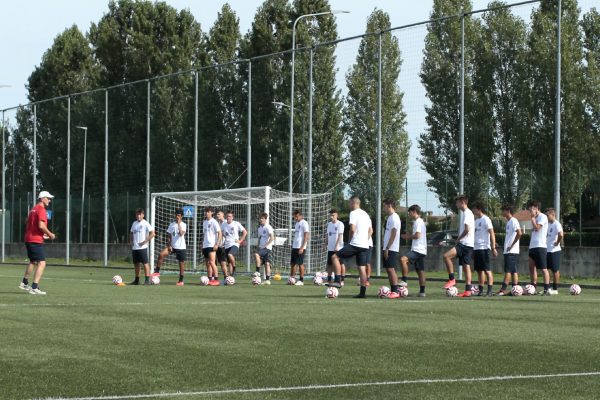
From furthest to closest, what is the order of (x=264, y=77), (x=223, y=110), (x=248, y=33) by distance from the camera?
(x=248, y=33) < (x=223, y=110) < (x=264, y=77)

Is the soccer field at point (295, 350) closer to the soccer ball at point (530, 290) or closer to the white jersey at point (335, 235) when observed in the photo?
the soccer ball at point (530, 290)

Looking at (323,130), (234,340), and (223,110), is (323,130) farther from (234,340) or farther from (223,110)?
(234,340)

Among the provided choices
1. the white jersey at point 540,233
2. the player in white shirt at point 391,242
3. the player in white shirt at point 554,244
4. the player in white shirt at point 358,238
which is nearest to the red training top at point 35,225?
the player in white shirt at point 358,238

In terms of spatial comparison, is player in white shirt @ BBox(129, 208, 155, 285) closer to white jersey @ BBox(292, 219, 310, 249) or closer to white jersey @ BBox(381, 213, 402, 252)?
white jersey @ BBox(292, 219, 310, 249)

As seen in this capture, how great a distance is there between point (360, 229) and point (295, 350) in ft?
37.9

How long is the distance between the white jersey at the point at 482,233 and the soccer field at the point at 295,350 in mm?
4461

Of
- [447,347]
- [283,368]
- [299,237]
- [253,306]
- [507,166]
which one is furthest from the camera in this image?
[507,166]

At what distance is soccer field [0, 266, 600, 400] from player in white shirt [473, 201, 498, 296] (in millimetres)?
4181

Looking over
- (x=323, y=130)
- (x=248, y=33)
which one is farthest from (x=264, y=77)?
(x=248, y=33)

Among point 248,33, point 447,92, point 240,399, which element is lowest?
point 240,399

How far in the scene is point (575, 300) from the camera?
74.7ft

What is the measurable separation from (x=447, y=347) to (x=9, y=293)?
1339 centimetres

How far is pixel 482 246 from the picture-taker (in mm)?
24844

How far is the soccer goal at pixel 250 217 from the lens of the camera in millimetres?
40594
